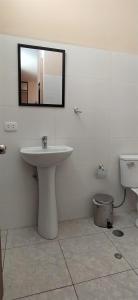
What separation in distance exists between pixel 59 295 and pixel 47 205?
2.34ft

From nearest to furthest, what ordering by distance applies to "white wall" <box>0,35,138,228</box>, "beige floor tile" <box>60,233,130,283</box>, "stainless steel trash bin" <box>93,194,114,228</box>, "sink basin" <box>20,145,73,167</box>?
"beige floor tile" <box>60,233,130,283</box> → "sink basin" <box>20,145,73,167</box> → "white wall" <box>0,35,138,228</box> → "stainless steel trash bin" <box>93,194,114,228</box>

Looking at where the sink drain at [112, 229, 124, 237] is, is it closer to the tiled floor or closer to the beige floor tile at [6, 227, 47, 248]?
the tiled floor

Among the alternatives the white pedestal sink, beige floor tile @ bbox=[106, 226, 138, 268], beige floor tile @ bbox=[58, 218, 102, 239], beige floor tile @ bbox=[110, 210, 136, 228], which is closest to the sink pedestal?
the white pedestal sink

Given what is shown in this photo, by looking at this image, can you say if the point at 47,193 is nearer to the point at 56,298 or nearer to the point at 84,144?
the point at 84,144

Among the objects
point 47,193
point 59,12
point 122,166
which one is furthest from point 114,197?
point 59,12

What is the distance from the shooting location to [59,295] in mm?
1222

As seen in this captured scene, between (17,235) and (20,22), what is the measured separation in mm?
1930

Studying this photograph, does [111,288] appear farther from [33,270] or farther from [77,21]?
[77,21]

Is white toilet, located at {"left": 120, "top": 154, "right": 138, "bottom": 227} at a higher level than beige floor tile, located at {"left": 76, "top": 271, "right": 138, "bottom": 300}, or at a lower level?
higher

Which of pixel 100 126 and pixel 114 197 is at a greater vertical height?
pixel 100 126

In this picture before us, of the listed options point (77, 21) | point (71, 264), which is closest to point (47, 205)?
point (71, 264)

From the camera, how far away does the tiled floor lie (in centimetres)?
124

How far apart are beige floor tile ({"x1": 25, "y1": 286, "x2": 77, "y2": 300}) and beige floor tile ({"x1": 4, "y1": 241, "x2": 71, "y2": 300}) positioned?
0.12ft

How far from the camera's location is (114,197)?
225 cm
